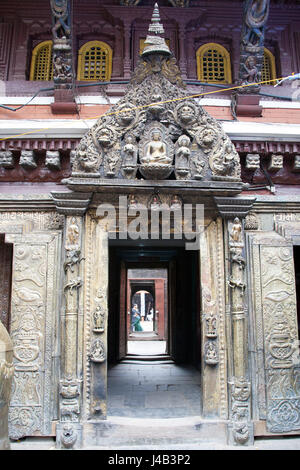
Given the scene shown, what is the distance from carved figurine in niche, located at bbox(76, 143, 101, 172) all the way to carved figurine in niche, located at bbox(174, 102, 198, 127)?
1.31m

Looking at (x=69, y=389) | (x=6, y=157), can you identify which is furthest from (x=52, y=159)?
(x=69, y=389)

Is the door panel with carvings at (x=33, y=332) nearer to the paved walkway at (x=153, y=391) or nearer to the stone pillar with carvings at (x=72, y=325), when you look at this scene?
the stone pillar with carvings at (x=72, y=325)

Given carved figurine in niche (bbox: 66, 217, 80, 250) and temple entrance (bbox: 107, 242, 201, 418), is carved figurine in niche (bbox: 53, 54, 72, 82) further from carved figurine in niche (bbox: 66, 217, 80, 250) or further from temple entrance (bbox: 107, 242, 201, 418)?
temple entrance (bbox: 107, 242, 201, 418)

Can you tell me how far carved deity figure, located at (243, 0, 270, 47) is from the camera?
21.2 ft

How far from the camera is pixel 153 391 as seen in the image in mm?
6590

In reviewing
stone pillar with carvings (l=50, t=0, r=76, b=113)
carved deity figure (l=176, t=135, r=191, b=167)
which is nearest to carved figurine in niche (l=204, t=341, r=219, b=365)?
carved deity figure (l=176, t=135, r=191, b=167)

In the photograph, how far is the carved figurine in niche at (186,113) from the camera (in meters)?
5.22

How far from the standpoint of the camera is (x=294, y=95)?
23.6 ft

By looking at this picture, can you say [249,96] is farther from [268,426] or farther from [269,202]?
[268,426]
